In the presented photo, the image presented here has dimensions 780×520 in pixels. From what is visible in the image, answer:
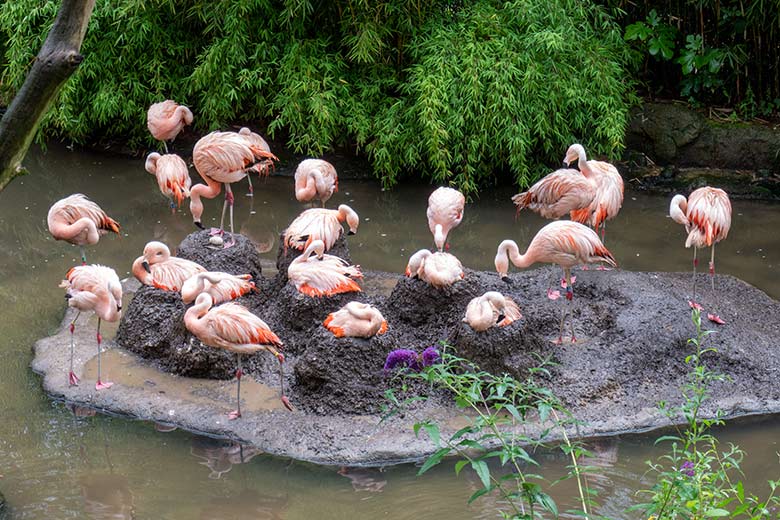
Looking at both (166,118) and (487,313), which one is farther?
(166,118)

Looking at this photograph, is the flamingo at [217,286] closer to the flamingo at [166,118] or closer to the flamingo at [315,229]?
the flamingo at [315,229]

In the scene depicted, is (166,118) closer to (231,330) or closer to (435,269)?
(435,269)

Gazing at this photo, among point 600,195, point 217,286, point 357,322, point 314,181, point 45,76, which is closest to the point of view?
point 45,76

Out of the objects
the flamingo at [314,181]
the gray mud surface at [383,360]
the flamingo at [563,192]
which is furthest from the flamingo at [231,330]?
the flamingo at [563,192]

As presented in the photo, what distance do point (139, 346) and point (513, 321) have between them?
7.23 feet

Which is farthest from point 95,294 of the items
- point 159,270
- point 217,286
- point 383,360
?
point 383,360

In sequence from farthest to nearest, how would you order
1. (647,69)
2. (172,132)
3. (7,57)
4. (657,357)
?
(647,69) → (7,57) → (172,132) → (657,357)

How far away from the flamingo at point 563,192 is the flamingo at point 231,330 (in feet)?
7.88

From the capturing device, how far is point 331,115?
8680 millimetres

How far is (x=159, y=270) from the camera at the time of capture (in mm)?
5879

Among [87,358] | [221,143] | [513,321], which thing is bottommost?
[87,358]

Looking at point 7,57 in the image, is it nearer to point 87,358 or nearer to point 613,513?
point 87,358

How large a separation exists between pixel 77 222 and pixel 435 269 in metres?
2.30

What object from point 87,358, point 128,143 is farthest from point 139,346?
point 128,143
